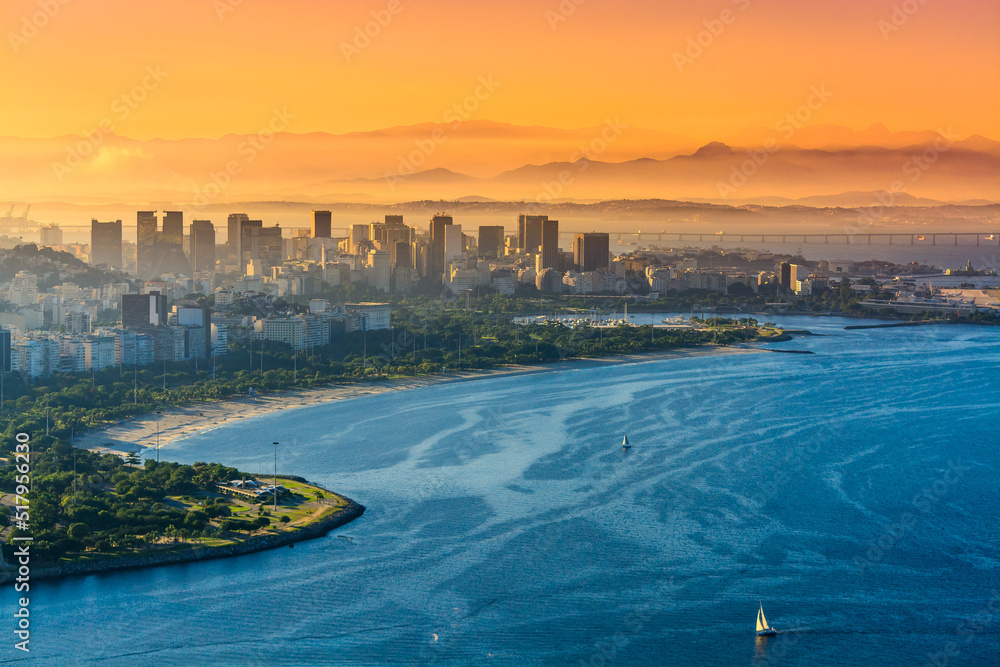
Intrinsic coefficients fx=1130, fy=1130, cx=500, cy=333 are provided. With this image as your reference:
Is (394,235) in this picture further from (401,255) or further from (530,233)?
(530,233)

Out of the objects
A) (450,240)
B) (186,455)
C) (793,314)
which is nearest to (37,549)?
(186,455)

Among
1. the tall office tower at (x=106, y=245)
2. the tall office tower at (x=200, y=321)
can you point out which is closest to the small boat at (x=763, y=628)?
the tall office tower at (x=200, y=321)

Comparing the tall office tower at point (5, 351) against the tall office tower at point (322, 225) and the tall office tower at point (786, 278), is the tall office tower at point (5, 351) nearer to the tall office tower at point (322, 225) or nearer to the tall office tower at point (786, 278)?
the tall office tower at point (786, 278)

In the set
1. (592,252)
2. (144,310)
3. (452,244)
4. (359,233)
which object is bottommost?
(144,310)

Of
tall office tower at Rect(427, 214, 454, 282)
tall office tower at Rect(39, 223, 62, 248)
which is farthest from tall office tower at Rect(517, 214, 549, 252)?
tall office tower at Rect(39, 223, 62, 248)

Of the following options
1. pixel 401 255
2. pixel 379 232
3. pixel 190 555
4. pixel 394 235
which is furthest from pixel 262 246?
pixel 190 555

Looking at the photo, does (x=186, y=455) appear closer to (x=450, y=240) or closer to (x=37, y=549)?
(x=37, y=549)

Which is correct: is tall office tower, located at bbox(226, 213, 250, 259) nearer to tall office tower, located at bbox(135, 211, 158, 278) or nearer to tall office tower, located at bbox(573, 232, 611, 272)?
tall office tower, located at bbox(135, 211, 158, 278)

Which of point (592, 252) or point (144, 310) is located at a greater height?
point (592, 252)
